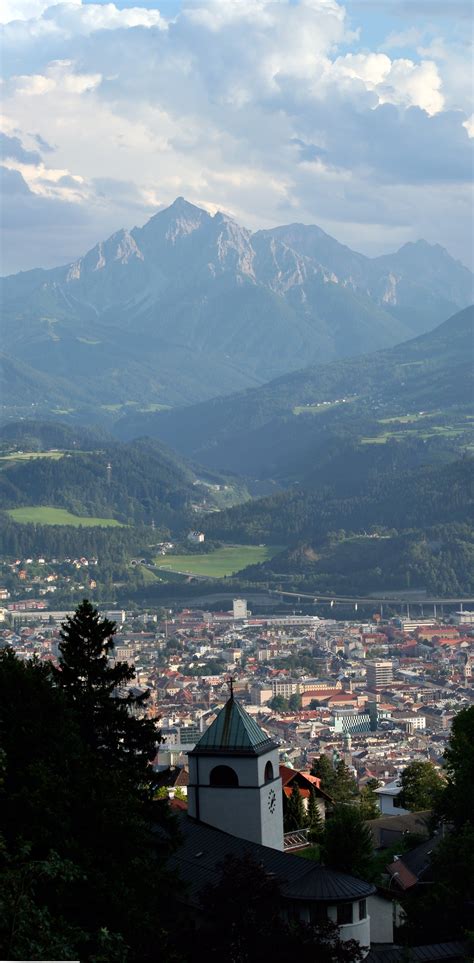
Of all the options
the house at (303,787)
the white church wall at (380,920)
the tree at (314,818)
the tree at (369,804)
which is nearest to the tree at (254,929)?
the white church wall at (380,920)

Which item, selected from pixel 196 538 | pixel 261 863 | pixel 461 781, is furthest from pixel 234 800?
pixel 196 538

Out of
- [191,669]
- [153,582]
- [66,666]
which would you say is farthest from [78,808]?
[153,582]

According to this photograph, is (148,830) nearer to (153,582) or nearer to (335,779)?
(335,779)

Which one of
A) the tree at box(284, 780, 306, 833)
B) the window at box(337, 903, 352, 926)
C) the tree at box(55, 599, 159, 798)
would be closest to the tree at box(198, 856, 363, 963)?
the window at box(337, 903, 352, 926)

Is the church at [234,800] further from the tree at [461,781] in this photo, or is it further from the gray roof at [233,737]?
the tree at [461,781]

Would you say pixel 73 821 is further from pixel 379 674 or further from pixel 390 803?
pixel 379 674
